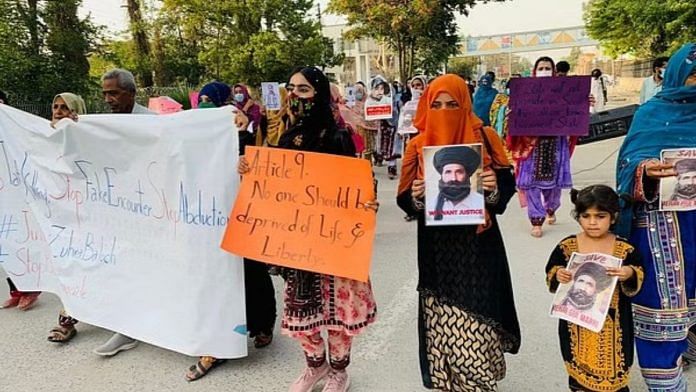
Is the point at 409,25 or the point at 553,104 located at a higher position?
the point at 409,25

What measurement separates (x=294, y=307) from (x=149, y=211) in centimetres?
103

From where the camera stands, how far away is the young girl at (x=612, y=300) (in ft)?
7.20

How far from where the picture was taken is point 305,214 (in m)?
2.54

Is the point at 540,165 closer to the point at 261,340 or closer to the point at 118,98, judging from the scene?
the point at 261,340

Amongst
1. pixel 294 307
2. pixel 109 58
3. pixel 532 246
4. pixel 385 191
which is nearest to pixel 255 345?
pixel 294 307

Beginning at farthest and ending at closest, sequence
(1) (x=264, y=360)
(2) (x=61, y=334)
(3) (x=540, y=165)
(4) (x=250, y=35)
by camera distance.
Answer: (4) (x=250, y=35), (3) (x=540, y=165), (2) (x=61, y=334), (1) (x=264, y=360)

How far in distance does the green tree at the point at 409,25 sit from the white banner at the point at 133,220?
19.9 metres

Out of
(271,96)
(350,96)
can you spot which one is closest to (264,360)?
(271,96)

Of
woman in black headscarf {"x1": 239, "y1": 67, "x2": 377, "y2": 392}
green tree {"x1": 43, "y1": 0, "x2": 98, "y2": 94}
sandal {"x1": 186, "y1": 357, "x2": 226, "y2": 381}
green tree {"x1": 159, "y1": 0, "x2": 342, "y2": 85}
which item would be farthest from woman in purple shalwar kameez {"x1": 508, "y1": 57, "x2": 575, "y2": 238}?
green tree {"x1": 159, "y1": 0, "x2": 342, "y2": 85}

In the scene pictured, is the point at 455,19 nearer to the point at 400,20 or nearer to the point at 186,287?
the point at 400,20

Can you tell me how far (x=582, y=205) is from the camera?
7.34ft

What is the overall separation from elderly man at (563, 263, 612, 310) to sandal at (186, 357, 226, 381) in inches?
73.4

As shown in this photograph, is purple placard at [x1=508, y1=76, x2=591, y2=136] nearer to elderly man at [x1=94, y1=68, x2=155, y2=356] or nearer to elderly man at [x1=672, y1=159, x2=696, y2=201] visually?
elderly man at [x1=672, y1=159, x2=696, y2=201]

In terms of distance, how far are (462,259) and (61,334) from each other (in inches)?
102
